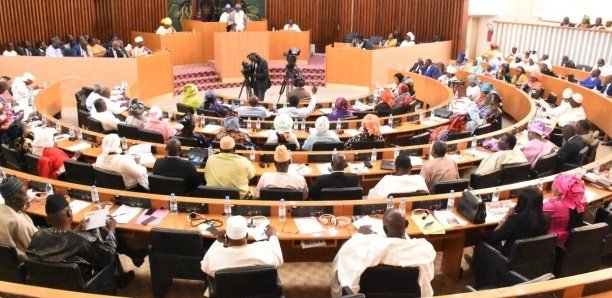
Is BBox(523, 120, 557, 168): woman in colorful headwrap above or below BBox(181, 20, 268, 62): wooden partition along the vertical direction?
below

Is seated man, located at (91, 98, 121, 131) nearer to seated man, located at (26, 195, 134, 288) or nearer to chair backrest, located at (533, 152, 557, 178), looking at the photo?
seated man, located at (26, 195, 134, 288)

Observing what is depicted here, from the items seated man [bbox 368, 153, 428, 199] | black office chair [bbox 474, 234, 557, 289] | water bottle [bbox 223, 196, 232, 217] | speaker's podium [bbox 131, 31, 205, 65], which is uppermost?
speaker's podium [bbox 131, 31, 205, 65]

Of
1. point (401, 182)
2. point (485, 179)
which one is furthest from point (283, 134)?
point (485, 179)

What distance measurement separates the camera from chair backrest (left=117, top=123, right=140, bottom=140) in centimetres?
784

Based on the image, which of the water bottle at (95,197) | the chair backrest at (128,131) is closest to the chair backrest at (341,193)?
the water bottle at (95,197)

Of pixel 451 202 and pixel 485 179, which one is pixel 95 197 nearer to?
pixel 451 202

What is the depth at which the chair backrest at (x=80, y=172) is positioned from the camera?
6.02 metres

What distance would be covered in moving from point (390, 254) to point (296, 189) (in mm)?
1723

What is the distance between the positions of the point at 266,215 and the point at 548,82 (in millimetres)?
9890

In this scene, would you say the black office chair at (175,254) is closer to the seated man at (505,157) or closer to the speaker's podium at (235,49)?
the seated man at (505,157)

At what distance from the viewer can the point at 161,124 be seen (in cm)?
795

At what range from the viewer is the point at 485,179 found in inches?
243

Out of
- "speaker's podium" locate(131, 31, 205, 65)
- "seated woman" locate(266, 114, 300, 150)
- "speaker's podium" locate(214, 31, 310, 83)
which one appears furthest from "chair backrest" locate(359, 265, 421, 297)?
"speaker's podium" locate(131, 31, 205, 65)

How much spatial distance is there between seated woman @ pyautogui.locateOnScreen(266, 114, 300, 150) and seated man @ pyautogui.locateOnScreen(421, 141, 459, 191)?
2221mm
